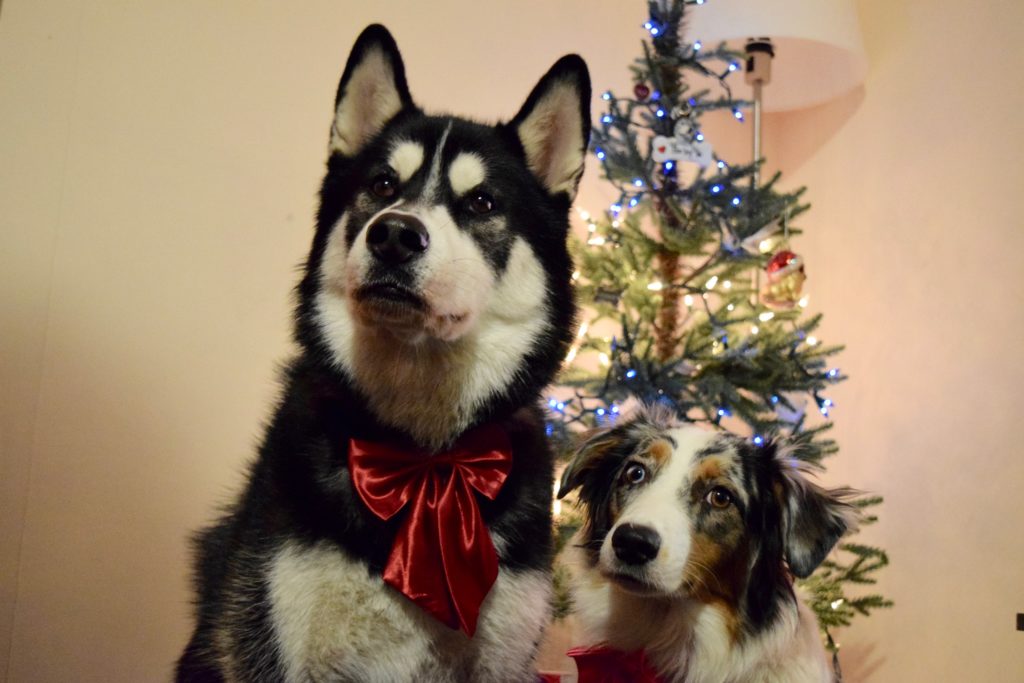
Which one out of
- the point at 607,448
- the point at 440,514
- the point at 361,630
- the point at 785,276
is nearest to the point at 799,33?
the point at 785,276

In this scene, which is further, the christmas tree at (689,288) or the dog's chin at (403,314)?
the christmas tree at (689,288)

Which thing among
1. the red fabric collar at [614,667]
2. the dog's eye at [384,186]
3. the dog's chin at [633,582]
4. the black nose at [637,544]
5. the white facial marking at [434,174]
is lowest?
the red fabric collar at [614,667]

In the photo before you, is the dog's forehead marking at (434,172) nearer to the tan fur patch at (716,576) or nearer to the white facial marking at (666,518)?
the white facial marking at (666,518)

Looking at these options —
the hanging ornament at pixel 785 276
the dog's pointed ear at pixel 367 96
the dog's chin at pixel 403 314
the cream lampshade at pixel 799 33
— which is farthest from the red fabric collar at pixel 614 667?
the cream lampshade at pixel 799 33

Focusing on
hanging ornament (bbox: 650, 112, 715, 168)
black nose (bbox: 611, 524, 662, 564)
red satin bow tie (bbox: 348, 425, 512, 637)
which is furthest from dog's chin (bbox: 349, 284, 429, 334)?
hanging ornament (bbox: 650, 112, 715, 168)

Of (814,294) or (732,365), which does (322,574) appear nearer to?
(732,365)

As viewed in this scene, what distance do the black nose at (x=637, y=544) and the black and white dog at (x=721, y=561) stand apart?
0.8 inches

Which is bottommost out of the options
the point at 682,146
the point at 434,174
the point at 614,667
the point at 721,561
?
the point at 614,667

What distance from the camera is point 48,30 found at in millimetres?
2713

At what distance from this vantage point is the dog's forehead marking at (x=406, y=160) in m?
1.63

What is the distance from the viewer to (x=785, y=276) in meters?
3.15

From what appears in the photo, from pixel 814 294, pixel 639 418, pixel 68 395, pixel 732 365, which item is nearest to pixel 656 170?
pixel 732 365

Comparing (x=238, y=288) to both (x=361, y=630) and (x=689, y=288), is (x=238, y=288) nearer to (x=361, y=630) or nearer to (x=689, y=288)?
(x=689, y=288)

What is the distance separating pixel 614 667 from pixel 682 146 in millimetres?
1850
